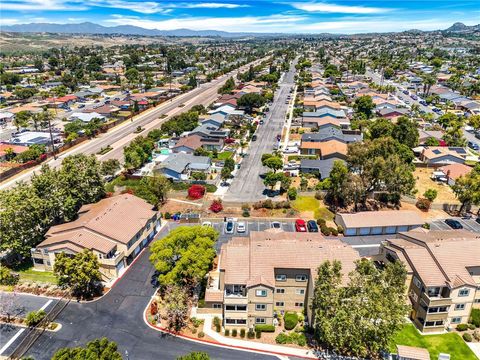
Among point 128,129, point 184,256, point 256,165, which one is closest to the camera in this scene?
point 184,256

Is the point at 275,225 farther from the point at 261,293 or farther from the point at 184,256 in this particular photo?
the point at 261,293

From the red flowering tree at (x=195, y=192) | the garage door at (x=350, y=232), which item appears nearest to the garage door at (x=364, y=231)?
the garage door at (x=350, y=232)

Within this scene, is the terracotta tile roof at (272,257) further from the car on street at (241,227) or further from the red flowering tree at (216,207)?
the red flowering tree at (216,207)

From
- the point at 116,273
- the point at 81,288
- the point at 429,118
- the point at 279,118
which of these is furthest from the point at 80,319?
the point at 429,118

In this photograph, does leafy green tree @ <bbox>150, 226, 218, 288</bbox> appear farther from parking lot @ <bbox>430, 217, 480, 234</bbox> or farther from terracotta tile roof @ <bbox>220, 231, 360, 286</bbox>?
parking lot @ <bbox>430, 217, 480, 234</bbox>

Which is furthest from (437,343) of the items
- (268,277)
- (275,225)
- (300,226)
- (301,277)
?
(275,225)
